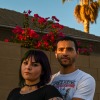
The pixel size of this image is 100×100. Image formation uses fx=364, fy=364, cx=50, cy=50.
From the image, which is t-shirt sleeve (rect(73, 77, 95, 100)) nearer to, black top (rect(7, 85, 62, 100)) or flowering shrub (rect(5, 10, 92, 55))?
black top (rect(7, 85, 62, 100))

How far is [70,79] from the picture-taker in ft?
10.8

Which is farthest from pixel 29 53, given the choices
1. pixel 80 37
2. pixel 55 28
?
pixel 80 37

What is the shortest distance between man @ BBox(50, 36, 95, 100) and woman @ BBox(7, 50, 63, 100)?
24 centimetres

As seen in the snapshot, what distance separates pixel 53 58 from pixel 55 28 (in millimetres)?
841

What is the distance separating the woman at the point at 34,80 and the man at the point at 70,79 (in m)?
0.24

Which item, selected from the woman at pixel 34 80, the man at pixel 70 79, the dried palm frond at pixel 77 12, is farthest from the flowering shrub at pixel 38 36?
the dried palm frond at pixel 77 12

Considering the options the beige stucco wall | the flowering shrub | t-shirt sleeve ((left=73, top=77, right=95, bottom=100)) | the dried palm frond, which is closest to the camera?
t-shirt sleeve ((left=73, top=77, right=95, bottom=100))

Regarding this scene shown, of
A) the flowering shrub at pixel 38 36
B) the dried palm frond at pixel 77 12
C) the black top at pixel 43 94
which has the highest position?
the dried palm frond at pixel 77 12

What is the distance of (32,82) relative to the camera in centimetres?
302

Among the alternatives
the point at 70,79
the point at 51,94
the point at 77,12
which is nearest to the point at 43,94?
the point at 51,94

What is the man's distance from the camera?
3238 mm

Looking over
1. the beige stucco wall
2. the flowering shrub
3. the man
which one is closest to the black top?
the man

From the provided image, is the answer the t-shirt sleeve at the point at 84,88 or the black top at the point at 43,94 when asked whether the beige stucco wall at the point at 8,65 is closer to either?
the t-shirt sleeve at the point at 84,88

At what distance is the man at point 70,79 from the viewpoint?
127 inches
